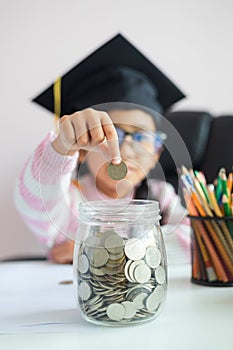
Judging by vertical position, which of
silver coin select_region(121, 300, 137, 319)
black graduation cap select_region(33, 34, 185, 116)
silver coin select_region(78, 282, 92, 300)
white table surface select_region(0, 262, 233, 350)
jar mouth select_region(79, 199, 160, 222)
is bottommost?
white table surface select_region(0, 262, 233, 350)

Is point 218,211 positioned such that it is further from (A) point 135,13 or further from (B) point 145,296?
(A) point 135,13

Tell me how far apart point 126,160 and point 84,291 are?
168 mm

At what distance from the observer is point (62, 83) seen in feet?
3.32

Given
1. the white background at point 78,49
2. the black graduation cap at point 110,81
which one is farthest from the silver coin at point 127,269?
the white background at point 78,49

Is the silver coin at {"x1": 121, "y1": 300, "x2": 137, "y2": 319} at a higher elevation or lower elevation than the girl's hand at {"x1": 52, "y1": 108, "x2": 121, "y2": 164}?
lower

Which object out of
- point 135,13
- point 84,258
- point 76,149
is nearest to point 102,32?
point 135,13

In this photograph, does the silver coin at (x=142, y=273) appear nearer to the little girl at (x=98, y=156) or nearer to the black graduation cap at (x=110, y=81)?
the little girl at (x=98, y=156)

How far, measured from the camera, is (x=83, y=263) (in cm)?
57

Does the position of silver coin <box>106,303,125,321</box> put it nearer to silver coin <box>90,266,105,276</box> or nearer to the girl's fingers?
silver coin <box>90,266,105,276</box>

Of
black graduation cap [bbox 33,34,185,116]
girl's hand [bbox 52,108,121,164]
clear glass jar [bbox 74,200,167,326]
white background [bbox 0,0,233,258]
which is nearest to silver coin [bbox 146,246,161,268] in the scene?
clear glass jar [bbox 74,200,167,326]

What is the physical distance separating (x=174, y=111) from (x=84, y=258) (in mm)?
866

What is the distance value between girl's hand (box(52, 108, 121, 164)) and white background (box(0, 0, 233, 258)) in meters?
0.87

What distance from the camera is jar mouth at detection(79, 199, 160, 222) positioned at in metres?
0.57

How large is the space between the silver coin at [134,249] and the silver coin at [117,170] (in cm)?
8
